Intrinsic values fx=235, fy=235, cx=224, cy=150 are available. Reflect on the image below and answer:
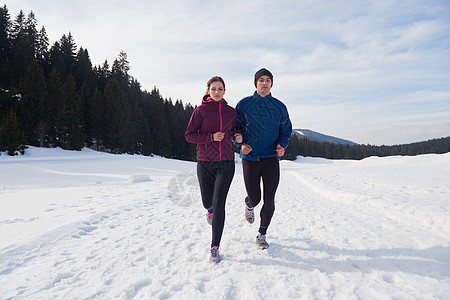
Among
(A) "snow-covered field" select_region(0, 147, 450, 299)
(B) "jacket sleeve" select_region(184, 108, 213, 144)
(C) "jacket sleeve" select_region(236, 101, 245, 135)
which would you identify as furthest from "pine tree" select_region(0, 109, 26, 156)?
(C) "jacket sleeve" select_region(236, 101, 245, 135)

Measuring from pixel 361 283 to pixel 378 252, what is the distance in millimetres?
1024

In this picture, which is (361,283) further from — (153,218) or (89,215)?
(89,215)

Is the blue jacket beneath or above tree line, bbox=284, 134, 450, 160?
beneath

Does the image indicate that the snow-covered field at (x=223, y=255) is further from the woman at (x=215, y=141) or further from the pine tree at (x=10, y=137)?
the pine tree at (x=10, y=137)

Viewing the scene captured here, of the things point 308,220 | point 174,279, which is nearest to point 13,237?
point 174,279

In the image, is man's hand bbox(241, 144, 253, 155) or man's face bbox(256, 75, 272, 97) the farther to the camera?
man's face bbox(256, 75, 272, 97)

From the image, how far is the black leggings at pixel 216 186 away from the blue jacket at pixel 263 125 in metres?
0.46

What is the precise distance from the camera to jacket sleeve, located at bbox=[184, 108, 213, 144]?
3.09 m

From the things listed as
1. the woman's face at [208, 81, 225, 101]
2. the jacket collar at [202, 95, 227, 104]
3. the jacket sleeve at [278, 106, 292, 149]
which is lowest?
the jacket sleeve at [278, 106, 292, 149]

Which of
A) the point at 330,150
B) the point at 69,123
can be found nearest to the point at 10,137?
the point at 69,123

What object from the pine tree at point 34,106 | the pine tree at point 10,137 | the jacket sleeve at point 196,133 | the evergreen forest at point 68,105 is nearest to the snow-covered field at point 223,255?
the jacket sleeve at point 196,133

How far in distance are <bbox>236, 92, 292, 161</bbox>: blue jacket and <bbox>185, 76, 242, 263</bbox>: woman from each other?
295 millimetres

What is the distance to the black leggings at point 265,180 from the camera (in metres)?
3.39

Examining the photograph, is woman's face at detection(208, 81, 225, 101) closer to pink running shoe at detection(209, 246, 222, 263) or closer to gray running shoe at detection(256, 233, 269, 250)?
pink running shoe at detection(209, 246, 222, 263)
